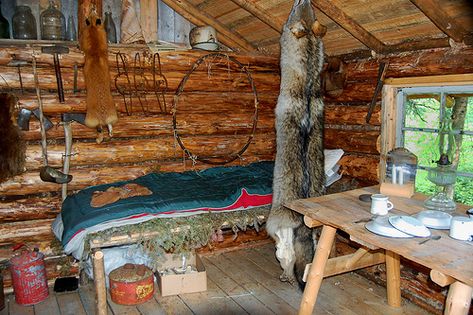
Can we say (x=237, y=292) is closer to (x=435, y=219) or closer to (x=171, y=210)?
(x=171, y=210)

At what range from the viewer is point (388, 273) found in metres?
2.94

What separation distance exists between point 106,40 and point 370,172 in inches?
106

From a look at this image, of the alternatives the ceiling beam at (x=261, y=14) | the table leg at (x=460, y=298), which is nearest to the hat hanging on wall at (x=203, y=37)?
the ceiling beam at (x=261, y=14)

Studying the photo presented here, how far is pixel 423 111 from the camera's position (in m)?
3.18

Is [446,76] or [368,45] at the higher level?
[368,45]

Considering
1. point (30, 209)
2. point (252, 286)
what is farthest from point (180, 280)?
point (30, 209)

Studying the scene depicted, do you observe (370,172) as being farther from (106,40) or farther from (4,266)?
(4,266)

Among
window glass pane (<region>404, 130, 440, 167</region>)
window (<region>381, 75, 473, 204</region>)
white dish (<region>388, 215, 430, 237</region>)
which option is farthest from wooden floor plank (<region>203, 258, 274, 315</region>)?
window glass pane (<region>404, 130, 440, 167</region>)

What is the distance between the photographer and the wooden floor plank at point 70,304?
298cm

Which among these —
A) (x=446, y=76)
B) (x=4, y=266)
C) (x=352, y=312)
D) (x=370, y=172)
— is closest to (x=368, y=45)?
(x=446, y=76)

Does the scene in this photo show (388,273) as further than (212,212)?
No

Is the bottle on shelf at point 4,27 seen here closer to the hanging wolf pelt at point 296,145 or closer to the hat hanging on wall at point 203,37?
the hat hanging on wall at point 203,37

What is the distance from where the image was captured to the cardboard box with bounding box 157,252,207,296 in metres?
3.20

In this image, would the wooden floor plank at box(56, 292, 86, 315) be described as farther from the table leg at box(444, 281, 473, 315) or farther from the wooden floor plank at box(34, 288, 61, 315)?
the table leg at box(444, 281, 473, 315)
